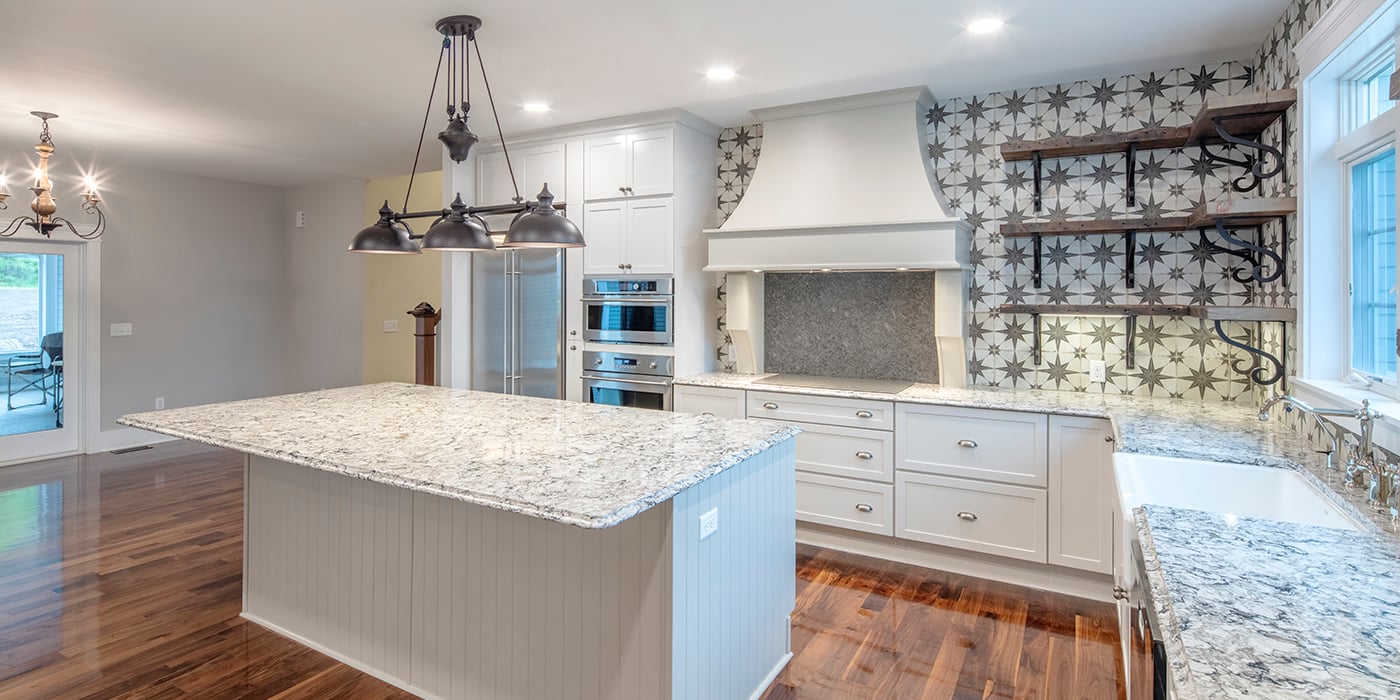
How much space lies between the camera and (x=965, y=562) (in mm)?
3402

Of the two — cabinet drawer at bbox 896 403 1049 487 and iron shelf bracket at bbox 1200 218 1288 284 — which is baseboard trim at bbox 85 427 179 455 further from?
iron shelf bracket at bbox 1200 218 1288 284

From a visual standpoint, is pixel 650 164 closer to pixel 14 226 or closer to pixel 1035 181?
pixel 1035 181

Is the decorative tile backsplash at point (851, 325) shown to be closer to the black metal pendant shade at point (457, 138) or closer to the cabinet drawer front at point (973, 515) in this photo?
the cabinet drawer front at point (973, 515)

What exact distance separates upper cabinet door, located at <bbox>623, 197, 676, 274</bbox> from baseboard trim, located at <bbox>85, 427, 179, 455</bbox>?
4.59 metres

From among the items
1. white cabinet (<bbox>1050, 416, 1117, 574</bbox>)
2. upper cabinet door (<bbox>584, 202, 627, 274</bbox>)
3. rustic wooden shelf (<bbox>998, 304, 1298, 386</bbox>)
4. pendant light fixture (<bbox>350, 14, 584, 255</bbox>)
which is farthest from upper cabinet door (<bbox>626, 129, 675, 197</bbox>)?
white cabinet (<bbox>1050, 416, 1117, 574</bbox>)

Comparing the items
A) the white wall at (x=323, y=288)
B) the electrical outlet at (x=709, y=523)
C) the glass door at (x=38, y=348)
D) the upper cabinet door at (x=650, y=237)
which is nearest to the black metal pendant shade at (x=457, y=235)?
the electrical outlet at (x=709, y=523)

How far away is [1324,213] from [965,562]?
1982mm

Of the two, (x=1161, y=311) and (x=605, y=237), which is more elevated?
(x=605, y=237)

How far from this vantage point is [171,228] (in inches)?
243

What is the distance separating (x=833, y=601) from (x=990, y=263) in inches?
77.0

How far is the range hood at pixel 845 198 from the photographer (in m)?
3.54

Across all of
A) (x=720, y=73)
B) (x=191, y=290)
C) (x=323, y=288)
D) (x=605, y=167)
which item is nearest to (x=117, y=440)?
(x=191, y=290)

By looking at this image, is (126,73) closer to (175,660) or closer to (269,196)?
(175,660)

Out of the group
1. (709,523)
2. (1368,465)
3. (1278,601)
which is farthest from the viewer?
(709,523)
